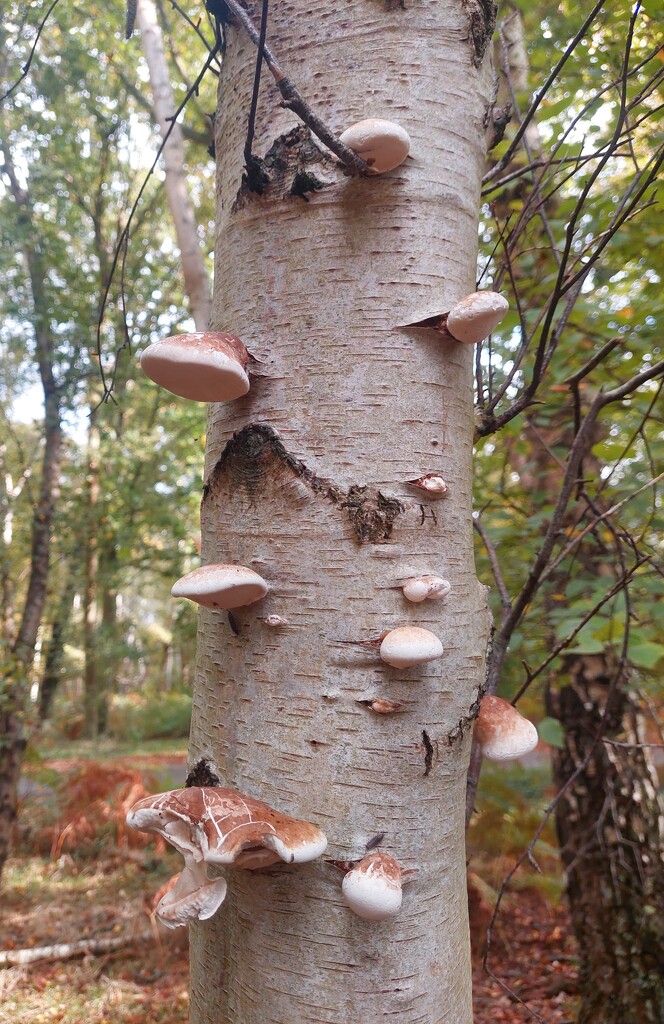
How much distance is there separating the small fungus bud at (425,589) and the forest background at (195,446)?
45 centimetres

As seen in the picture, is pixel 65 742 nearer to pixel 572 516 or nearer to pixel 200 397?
pixel 572 516

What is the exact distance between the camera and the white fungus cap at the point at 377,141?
2.81 ft

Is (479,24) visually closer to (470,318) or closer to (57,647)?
(470,318)

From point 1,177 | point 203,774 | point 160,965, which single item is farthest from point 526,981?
point 1,177

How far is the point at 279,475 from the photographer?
882mm

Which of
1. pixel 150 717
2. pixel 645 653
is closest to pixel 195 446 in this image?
pixel 645 653

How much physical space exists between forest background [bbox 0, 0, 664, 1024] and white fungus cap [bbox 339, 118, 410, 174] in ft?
0.98

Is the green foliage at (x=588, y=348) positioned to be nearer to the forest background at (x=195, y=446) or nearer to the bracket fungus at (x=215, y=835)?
the forest background at (x=195, y=446)

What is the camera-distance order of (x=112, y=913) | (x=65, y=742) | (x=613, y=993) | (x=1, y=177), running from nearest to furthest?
1. (x=613, y=993)
2. (x=112, y=913)
3. (x=1, y=177)
4. (x=65, y=742)

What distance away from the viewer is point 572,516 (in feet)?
10.8

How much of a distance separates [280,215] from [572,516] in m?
2.78

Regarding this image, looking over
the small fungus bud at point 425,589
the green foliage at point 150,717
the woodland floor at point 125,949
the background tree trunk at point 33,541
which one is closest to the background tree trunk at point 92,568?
Answer: the background tree trunk at point 33,541

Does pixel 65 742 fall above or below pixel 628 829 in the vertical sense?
below

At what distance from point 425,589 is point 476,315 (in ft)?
1.36
